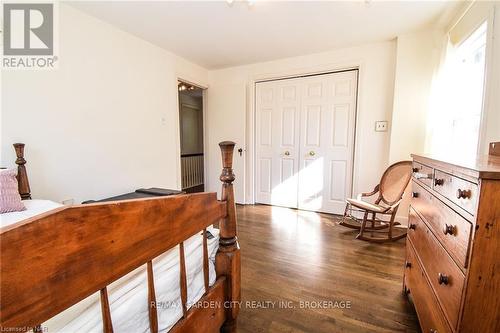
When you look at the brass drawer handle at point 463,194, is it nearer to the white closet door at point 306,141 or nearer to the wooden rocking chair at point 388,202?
the wooden rocking chair at point 388,202

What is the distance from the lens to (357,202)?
2.69 meters

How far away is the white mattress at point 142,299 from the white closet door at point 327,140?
2.74 meters

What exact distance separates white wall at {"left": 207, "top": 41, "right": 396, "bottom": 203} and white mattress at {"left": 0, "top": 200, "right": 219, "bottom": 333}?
2.78 metres

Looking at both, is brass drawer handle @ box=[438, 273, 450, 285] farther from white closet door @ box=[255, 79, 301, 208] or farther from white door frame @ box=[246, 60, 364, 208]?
white closet door @ box=[255, 79, 301, 208]

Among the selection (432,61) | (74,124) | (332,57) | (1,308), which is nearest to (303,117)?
(332,57)

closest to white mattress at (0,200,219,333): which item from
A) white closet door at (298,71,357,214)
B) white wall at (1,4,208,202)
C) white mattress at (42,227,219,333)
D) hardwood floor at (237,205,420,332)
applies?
white mattress at (42,227,219,333)

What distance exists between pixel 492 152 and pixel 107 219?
2061 mm

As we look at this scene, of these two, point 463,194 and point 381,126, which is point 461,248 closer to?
point 463,194

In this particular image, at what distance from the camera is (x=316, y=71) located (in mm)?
3336

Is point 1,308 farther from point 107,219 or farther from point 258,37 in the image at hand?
point 258,37

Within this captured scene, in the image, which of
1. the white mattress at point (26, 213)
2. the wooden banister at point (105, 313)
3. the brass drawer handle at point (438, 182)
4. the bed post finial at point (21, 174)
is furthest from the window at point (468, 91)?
the bed post finial at point (21, 174)

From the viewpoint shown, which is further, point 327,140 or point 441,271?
point 327,140

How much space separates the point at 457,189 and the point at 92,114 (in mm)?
2921

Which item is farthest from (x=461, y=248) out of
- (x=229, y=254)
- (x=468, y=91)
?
(x=468, y=91)
